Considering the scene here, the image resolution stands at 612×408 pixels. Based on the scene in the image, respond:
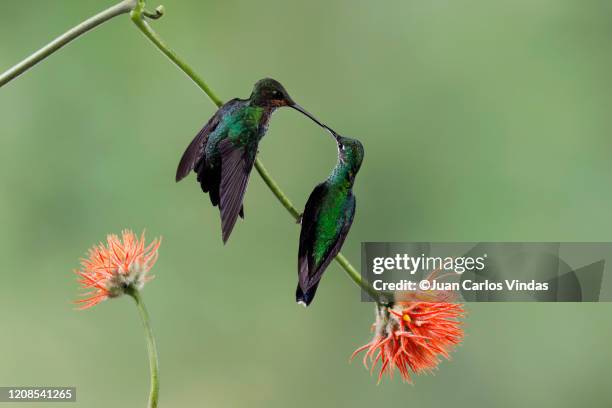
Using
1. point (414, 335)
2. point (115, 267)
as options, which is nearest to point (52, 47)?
point (115, 267)

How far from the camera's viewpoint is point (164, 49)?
1.67ft

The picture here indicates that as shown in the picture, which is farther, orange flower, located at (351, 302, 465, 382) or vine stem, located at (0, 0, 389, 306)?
orange flower, located at (351, 302, 465, 382)

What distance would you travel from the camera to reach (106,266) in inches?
24.9

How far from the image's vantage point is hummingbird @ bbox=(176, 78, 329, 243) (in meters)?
0.52

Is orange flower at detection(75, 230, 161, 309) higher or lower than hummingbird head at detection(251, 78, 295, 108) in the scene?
lower

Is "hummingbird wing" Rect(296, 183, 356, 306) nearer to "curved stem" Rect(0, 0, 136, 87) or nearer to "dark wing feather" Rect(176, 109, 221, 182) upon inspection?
"dark wing feather" Rect(176, 109, 221, 182)

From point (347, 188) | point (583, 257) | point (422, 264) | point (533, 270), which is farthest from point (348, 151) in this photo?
point (583, 257)

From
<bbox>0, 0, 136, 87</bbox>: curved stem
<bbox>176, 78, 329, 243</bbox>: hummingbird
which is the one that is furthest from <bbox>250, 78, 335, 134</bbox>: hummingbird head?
<bbox>0, 0, 136, 87</bbox>: curved stem

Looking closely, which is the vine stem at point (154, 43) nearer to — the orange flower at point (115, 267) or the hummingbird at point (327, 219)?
the hummingbird at point (327, 219)

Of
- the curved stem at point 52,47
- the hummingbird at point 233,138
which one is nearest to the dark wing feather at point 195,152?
the hummingbird at point 233,138

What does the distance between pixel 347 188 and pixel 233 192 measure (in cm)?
13

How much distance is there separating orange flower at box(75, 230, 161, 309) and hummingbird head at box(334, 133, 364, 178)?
0.54 feet

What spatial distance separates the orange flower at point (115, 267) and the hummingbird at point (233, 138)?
9cm

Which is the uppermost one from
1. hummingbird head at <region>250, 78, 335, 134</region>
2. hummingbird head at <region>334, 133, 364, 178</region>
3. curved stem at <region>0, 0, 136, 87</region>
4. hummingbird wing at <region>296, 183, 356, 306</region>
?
curved stem at <region>0, 0, 136, 87</region>
